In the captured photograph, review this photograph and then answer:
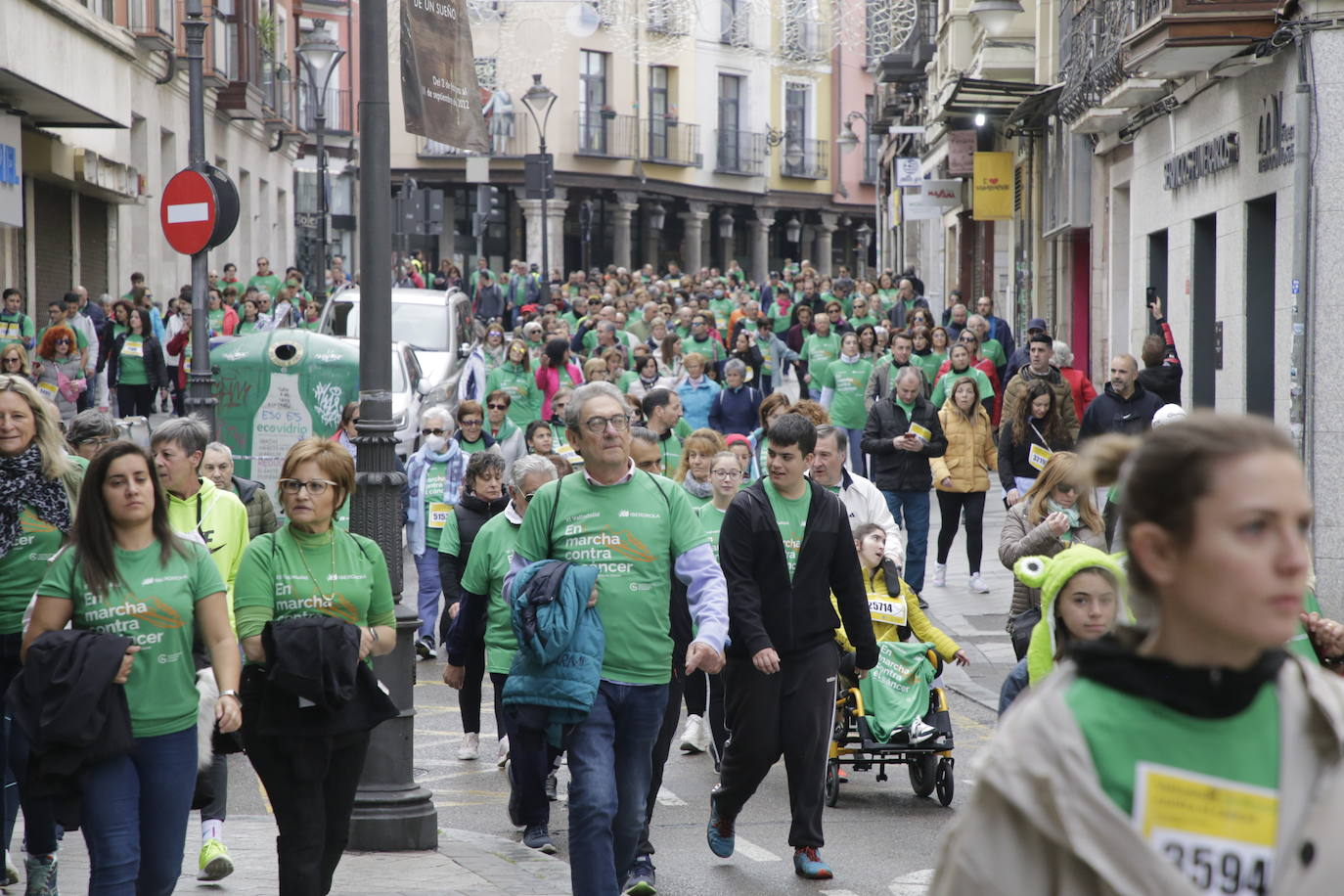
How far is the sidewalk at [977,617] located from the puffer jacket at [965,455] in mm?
469

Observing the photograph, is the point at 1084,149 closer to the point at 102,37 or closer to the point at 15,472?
the point at 102,37

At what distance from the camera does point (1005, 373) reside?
68.0ft

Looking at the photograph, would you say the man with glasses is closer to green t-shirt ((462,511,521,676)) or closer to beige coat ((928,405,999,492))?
green t-shirt ((462,511,521,676))

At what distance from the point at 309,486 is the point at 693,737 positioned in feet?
14.5

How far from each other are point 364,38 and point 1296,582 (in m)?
6.17

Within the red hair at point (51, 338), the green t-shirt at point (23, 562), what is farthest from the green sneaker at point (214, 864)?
the red hair at point (51, 338)

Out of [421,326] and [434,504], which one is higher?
[421,326]

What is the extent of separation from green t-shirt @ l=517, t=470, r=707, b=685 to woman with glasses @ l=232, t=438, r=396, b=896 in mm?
562

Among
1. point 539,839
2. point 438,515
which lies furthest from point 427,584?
point 539,839

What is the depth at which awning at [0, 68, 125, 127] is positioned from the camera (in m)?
21.5

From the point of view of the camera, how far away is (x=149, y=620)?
17.9 ft

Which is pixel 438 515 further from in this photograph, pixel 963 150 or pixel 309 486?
pixel 963 150

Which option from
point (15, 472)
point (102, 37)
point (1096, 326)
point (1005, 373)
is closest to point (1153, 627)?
point (15, 472)

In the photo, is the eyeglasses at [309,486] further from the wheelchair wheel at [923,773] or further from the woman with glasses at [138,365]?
the woman with glasses at [138,365]
